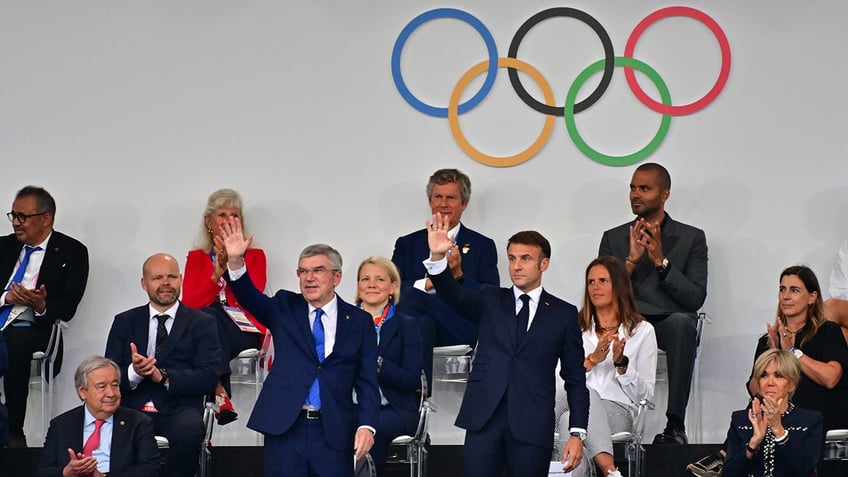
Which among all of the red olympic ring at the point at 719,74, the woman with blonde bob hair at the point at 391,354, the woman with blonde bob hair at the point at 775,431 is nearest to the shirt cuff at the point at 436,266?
the woman with blonde bob hair at the point at 391,354

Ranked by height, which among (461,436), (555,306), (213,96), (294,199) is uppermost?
(213,96)

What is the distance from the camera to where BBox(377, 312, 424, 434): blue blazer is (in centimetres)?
679

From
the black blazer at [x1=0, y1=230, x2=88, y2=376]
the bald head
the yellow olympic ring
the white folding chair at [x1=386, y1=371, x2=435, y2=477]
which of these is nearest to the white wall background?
the yellow olympic ring

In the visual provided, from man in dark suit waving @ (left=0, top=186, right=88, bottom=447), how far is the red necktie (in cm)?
142

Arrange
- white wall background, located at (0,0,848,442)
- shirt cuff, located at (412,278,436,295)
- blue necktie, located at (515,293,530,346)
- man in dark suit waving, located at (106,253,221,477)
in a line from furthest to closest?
1. white wall background, located at (0,0,848,442)
2. shirt cuff, located at (412,278,436,295)
3. man in dark suit waving, located at (106,253,221,477)
4. blue necktie, located at (515,293,530,346)

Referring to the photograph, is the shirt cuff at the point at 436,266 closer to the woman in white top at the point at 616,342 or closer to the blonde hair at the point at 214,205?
the woman in white top at the point at 616,342

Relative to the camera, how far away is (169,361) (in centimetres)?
686

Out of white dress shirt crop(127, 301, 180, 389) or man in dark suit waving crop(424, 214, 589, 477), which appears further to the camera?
white dress shirt crop(127, 301, 180, 389)

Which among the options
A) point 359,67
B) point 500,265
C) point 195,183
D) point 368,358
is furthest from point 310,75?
point 368,358

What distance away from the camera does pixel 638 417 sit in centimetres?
692

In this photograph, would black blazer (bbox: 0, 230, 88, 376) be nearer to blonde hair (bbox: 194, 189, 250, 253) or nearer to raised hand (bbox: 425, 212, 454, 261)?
blonde hair (bbox: 194, 189, 250, 253)

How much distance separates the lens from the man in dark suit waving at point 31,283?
766 centimetres

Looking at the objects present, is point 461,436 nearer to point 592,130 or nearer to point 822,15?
point 592,130

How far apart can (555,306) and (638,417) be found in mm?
1190
